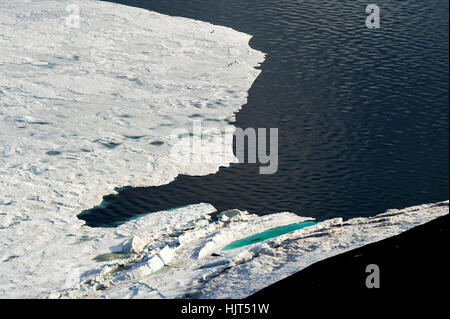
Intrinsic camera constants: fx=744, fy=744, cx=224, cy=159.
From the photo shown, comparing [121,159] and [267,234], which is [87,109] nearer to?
[121,159]

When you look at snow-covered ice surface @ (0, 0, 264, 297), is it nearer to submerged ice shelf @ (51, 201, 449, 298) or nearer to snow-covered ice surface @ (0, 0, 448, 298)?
snow-covered ice surface @ (0, 0, 448, 298)

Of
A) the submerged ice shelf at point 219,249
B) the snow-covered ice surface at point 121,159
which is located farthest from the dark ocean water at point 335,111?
the submerged ice shelf at point 219,249

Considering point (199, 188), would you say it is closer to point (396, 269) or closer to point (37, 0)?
point (396, 269)

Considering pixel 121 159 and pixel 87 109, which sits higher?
pixel 87 109

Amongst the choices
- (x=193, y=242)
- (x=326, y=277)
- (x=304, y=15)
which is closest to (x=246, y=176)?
(x=193, y=242)

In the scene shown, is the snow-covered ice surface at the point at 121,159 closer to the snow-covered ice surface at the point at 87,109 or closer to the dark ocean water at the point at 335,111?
the snow-covered ice surface at the point at 87,109

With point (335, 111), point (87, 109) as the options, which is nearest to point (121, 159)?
point (87, 109)
